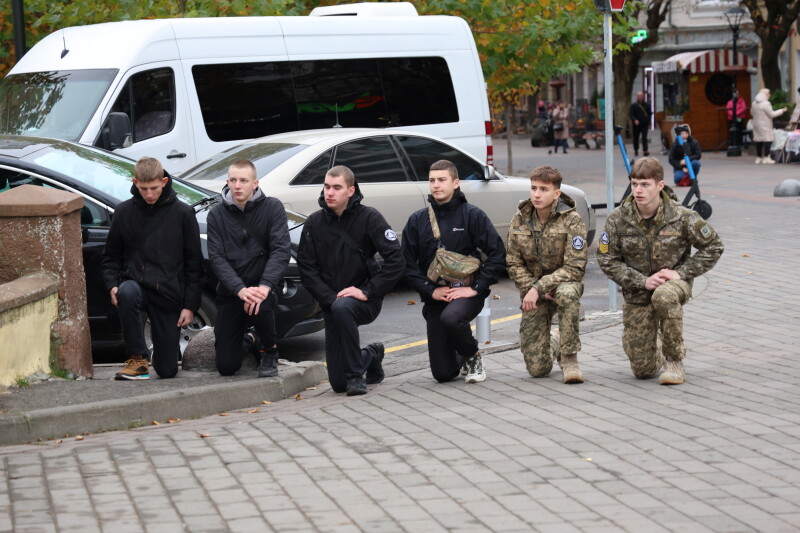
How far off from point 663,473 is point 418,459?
111 cm

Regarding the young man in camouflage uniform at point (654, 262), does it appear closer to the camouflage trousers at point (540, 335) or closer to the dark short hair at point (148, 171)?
the camouflage trousers at point (540, 335)

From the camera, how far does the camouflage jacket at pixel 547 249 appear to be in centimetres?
759

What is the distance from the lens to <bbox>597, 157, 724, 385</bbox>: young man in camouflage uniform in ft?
24.4

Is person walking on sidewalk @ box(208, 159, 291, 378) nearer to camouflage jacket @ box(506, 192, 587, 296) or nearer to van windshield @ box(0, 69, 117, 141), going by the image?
camouflage jacket @ box(506, 192, 587, 296)

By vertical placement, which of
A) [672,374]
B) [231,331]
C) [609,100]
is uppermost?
[609,100]

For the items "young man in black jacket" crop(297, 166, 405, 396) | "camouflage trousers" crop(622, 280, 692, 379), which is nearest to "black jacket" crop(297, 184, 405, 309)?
"young man in black jacket" crop(297, 166, 405, 396)

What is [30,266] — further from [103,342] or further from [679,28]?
[679,28]

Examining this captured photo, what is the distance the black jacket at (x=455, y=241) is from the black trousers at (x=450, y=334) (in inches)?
4.0

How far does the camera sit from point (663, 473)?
18.2 feet

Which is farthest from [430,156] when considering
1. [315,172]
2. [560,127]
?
[560,127]

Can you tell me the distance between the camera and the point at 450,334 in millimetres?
7570

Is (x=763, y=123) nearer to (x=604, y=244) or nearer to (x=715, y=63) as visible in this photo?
(x=715, y=63)

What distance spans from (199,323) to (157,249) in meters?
1.06

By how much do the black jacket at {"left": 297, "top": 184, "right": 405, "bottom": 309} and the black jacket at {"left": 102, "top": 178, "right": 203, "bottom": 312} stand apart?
69 centimetres
